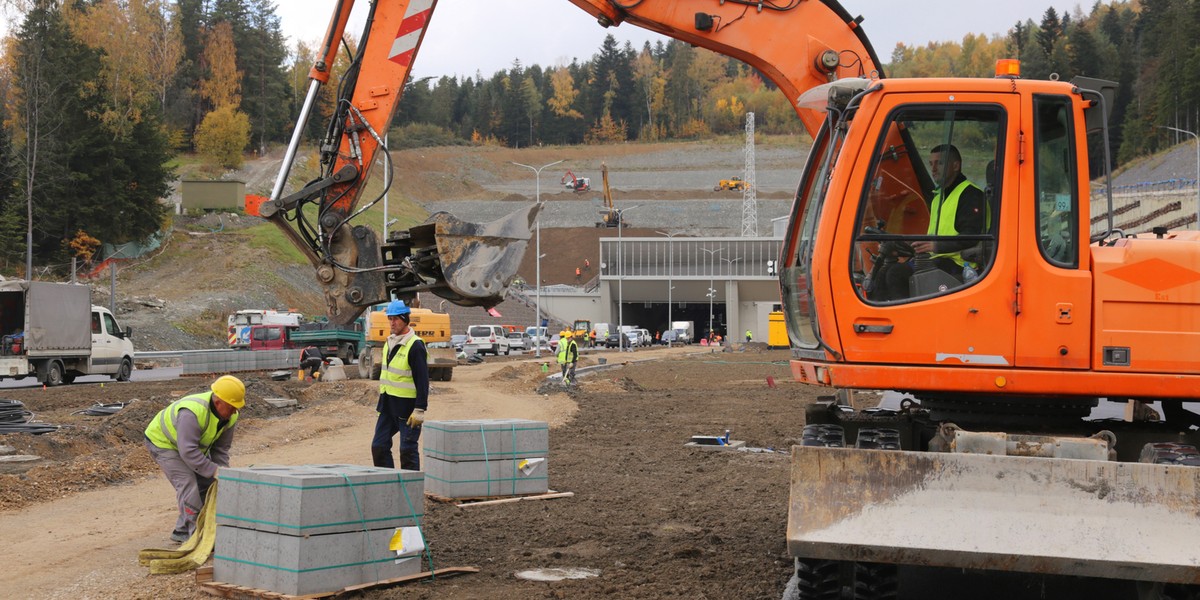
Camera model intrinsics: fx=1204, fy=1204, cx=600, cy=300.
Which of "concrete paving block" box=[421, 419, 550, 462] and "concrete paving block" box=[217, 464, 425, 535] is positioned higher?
"concrete paving block" box=[217, 464, 425, 535]

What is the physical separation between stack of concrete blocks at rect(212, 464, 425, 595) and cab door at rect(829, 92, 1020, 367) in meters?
3.11

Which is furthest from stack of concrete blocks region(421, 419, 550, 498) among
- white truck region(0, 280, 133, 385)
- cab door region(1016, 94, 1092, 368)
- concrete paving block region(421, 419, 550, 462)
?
white truck region(0, 280, 133, 385)

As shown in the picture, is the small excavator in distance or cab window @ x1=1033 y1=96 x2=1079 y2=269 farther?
the small excavator in distance

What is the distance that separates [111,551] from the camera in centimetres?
910

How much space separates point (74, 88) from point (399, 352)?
59.0 metres

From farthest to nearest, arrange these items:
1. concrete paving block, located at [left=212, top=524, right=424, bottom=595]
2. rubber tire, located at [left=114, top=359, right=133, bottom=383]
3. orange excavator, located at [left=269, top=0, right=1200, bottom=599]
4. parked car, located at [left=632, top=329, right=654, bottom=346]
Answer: parked car, located at [left=632, top=329, right=654, bottom=346], rubber tire, located at [left=114, top=359, right=133, bottom=383], concrete paving block, located at [left=212, top=524, right=424, bottom=595], orange excavator, located at [left=269, top=0, right=1200, bottom=599]

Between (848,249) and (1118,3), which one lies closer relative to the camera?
(848,249)

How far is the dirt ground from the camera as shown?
788 centimetres

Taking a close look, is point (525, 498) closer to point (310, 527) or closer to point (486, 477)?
point (486, 477)

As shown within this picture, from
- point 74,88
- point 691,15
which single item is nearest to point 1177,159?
point 74,88

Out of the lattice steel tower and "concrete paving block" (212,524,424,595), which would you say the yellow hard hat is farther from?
the lattice steel tower

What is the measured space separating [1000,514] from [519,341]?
190 ft

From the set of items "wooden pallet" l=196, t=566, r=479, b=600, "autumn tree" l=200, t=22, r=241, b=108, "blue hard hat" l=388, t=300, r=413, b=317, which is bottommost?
"wooden pallet" l=196, t=566, r=479, b=600

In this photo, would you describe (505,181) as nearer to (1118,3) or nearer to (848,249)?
(1118,3)
